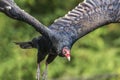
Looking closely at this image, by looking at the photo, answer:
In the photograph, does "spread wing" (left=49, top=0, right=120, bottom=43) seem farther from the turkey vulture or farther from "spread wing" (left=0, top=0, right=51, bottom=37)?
"spread wing" (left=0, top=0, right=51, bottom=37)

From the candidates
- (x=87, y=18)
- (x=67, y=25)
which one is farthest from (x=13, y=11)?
(x=87, y=18)

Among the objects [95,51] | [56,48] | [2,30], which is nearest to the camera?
[56,48]

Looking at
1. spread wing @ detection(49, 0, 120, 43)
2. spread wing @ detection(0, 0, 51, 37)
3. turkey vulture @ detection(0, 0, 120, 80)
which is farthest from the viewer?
spread wing @ detection(49, 0, 120, 43)

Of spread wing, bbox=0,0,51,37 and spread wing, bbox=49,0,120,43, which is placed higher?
spread wing, bbox=49,0,120,43

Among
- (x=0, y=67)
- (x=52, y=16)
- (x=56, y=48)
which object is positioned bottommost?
(x=56, y=48)

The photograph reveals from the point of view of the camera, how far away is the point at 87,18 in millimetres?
9680

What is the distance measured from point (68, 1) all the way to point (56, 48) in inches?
208

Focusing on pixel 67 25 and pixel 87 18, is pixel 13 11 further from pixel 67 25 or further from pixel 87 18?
pixel 87 18

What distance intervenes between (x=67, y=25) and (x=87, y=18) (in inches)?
11.8

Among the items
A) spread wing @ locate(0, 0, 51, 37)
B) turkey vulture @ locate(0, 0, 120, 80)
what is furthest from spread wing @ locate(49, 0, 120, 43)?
spread wing @ locate(0, 0, 51, 37)

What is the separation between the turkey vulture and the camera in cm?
853

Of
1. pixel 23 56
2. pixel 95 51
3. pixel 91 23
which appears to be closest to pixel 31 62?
pixel 23 56

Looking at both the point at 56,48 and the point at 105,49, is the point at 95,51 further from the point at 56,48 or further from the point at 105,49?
the point at 56,48

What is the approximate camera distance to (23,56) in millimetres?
13367
